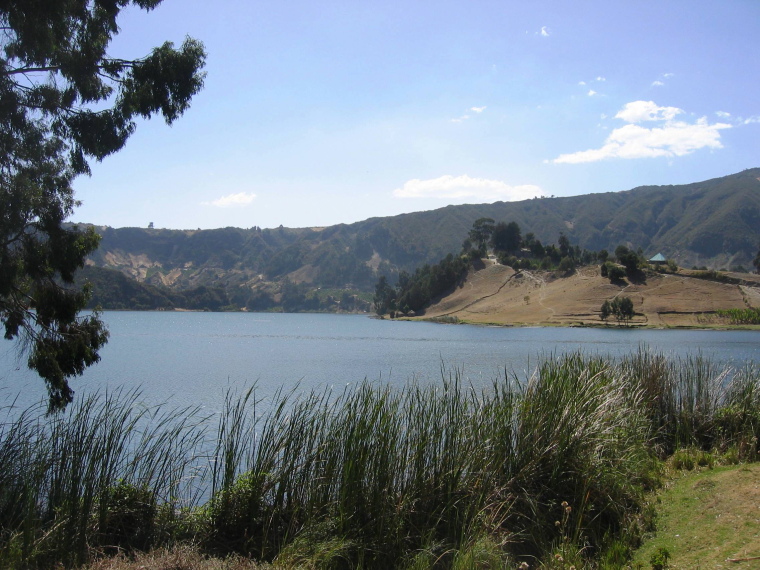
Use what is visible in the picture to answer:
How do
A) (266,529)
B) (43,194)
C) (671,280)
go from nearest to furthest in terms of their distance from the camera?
(266,529) → (43,194) → (671,280)

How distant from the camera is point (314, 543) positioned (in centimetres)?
691

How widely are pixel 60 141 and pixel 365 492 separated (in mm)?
8077

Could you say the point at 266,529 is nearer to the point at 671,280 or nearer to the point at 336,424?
the point at 336,424

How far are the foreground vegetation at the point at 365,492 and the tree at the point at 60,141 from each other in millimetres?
3092

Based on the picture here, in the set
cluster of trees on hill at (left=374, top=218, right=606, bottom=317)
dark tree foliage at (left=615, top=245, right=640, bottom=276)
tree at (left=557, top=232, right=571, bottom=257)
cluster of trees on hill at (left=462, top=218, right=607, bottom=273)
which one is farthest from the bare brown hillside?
tree at (left=557, top=232, right=571, bottom=257)

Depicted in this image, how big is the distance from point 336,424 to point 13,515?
159 inches

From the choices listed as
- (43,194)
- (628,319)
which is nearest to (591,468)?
(43,194)

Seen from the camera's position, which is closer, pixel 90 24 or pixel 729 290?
pixel 90 24

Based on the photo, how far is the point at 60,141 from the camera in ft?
33.9

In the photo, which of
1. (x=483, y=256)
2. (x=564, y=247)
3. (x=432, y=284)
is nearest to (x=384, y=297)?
(x=432, y=284)

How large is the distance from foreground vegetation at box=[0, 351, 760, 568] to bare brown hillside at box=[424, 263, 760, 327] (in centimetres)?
7635

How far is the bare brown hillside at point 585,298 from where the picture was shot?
82000 mm

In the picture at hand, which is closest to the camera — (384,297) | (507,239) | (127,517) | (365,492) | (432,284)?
(127,517)

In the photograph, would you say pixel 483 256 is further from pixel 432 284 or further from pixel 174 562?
pixel 174 562
